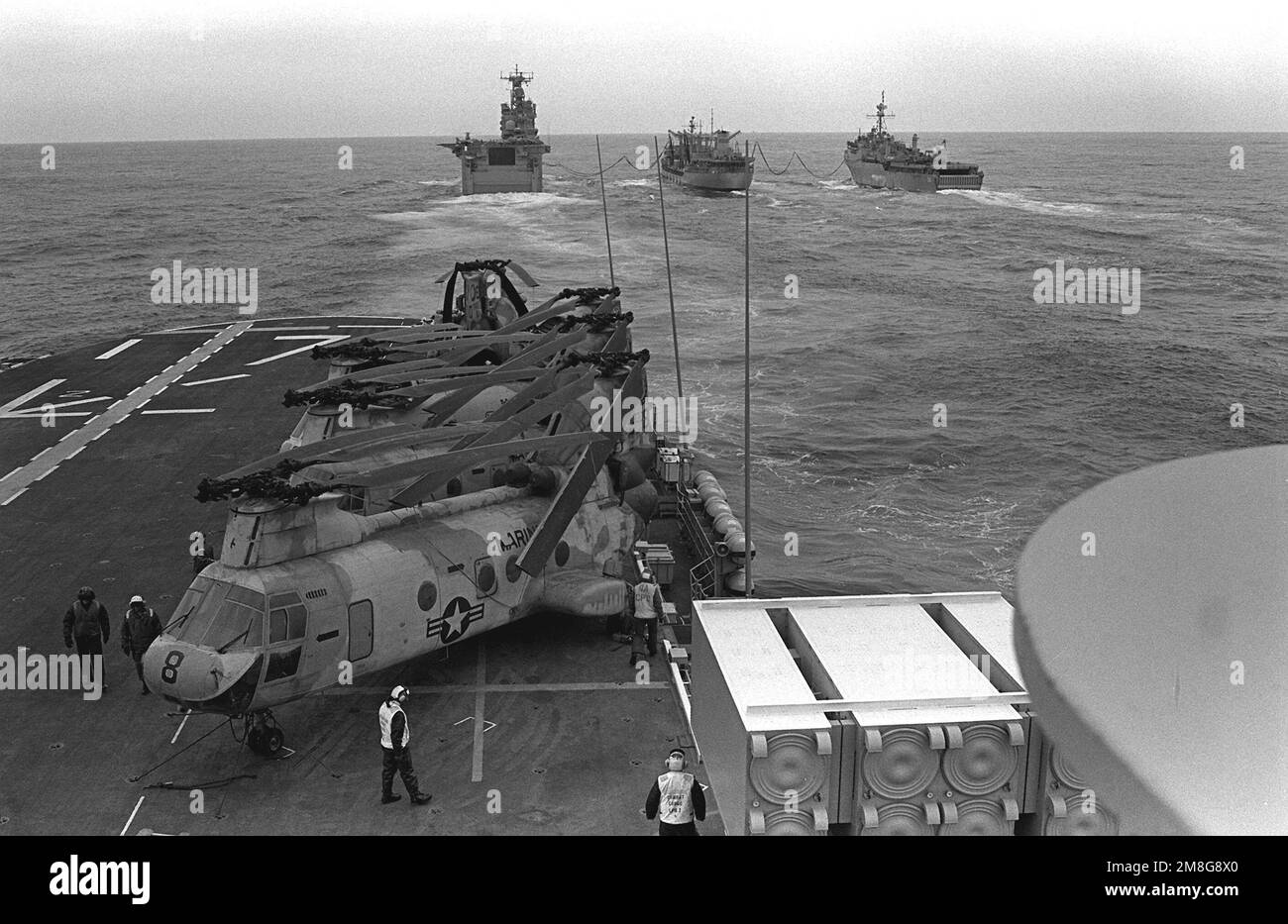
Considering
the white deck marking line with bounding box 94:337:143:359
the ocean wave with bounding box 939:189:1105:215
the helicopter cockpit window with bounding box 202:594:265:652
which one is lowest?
the helicopter cockpit window with bounding box 202:594:265:652

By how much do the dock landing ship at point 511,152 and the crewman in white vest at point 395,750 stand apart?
387 feet

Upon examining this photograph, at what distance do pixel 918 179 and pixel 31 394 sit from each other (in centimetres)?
12620

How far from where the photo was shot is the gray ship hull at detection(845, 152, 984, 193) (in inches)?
5723

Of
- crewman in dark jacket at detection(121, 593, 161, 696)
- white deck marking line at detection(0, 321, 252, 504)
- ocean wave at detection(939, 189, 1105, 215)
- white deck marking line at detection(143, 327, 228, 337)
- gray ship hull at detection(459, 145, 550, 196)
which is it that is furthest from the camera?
gray ship hull at detection(459, 145, 550, 196)

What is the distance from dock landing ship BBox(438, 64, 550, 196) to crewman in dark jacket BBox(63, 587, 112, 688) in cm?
11365

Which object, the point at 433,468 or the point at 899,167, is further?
the point at 899,167

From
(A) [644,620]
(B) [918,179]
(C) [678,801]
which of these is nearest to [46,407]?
(A) [644,620]

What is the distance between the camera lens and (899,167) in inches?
5930

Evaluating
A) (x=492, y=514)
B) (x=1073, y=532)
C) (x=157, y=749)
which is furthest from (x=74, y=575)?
(x=1073, y=532)

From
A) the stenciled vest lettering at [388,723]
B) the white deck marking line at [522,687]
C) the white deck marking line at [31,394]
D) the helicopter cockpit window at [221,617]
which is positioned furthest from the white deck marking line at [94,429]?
the stenciled vest lettering at [388,723]

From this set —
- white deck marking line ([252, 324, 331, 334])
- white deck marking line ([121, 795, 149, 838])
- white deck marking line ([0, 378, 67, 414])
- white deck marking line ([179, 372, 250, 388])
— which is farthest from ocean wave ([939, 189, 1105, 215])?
white deck marking line ([121, 795, 149, 838])

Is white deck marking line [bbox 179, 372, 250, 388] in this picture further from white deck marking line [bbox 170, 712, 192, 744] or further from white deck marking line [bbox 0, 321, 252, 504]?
white deck marking line [bbox 170, 712, 192, 744]

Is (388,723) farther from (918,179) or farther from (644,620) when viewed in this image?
(918,179)

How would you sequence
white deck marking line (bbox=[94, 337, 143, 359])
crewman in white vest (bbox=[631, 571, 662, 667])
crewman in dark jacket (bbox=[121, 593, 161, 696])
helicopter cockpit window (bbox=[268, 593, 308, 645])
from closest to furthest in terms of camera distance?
helicopter cockpit window (bbox=[268, 593, 308, 645]), crewman in dark jacket (bbox=[121, 593, 161, 696]), crewman in white vest (bbox=[631, 571, 662, 667]), white deck marking line (bbox=[94, 337, 143, 359])
